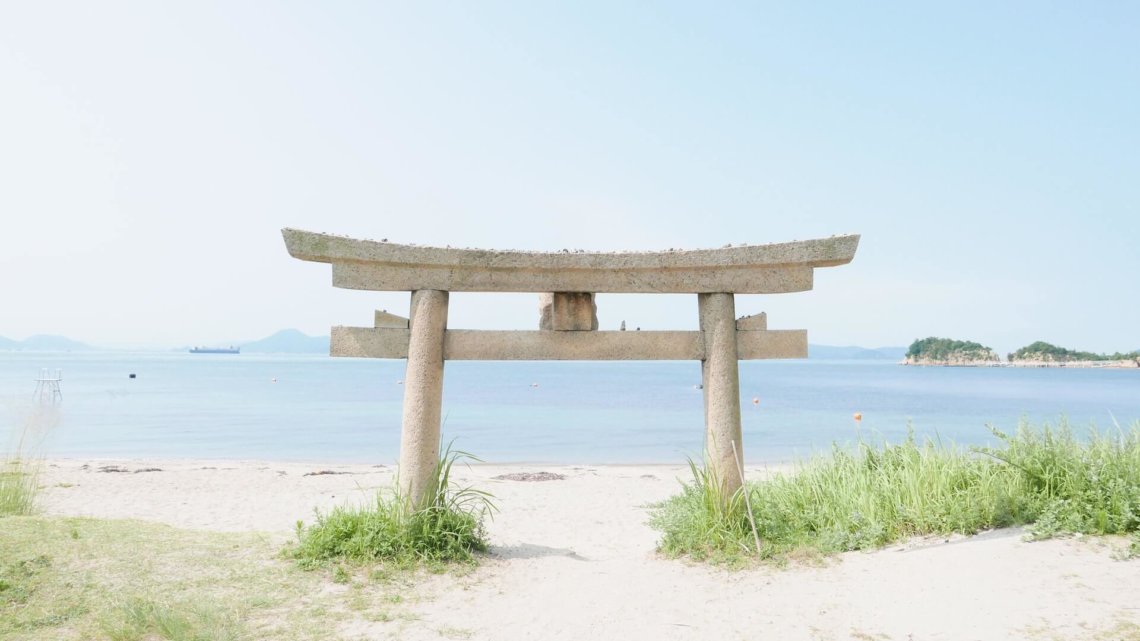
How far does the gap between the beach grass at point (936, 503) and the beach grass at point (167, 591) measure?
2.37 metres

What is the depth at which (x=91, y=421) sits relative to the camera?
2252cm

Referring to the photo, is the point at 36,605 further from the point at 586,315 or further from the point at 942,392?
the point at 942,392

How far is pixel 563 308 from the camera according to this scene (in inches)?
218

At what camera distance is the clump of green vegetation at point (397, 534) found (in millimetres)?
4984

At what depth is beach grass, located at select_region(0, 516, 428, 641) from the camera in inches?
149

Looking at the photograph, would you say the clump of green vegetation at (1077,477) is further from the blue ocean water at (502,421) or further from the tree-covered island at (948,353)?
the tree-covered island at (948,353)

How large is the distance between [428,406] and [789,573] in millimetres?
2946

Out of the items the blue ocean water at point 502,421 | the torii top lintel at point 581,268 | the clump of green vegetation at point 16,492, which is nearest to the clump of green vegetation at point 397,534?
the torii top lintel at point 581,268

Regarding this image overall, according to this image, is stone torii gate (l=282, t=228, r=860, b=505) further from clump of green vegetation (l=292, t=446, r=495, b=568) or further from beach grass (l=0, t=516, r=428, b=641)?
beach grass (l=0, t=516, r=428, b=641)

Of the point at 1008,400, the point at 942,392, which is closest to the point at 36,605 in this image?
the point at 1008,400

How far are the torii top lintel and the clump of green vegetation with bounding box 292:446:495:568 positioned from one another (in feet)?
4.66

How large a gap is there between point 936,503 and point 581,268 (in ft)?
10.9

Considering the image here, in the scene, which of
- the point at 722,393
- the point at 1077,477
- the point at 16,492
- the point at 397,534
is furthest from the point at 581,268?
the point at 16,492

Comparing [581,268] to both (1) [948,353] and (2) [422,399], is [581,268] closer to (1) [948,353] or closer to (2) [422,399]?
(2) [422,399]
